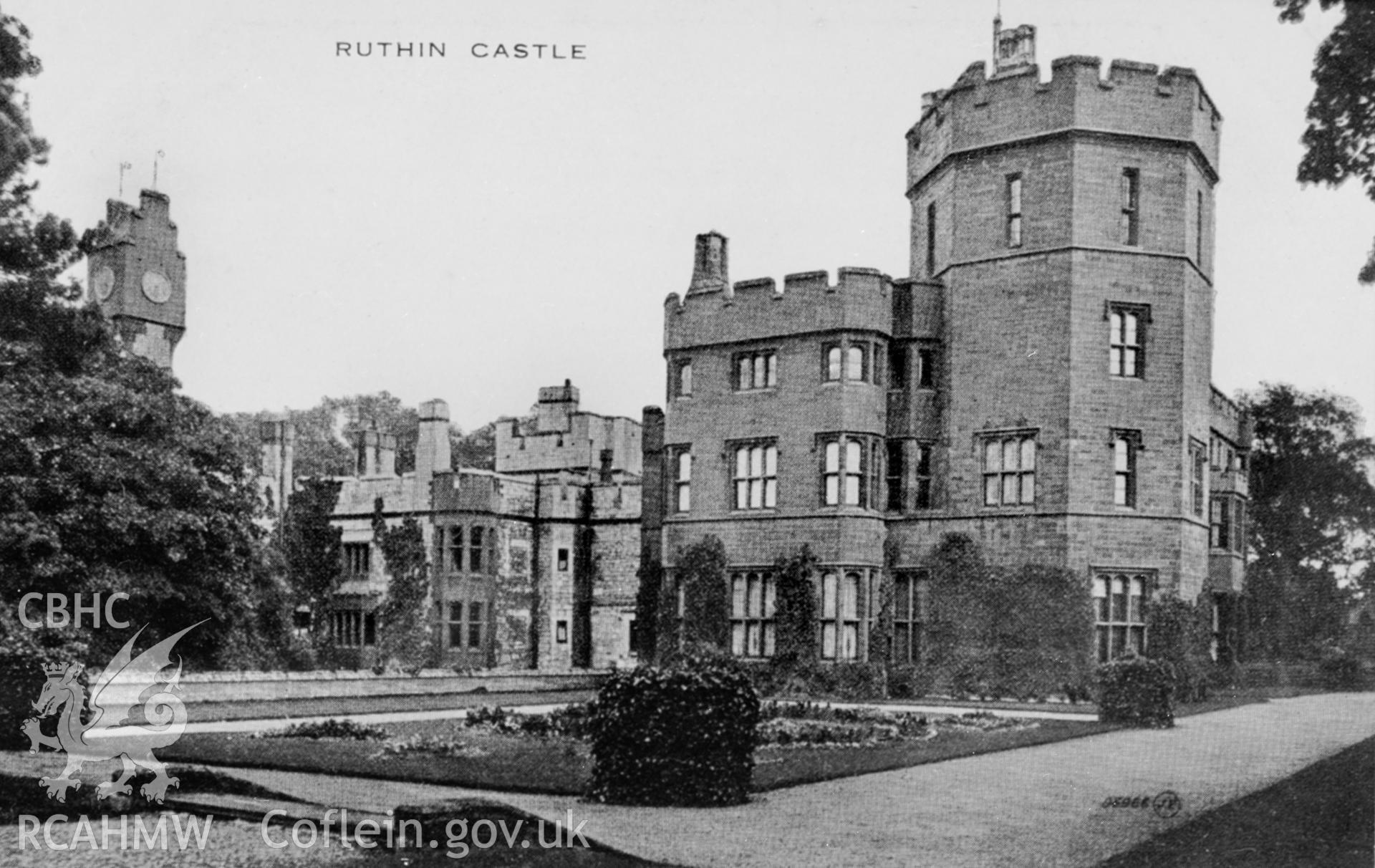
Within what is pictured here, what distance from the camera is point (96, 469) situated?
60.6 ft

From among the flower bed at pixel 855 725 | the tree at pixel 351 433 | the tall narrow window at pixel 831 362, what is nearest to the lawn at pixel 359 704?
the flower bed at pixel 855 725

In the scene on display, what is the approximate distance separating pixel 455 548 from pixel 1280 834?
26074 millimetres

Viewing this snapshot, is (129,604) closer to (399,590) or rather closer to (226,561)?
(226,561)

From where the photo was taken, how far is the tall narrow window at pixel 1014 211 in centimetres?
2455

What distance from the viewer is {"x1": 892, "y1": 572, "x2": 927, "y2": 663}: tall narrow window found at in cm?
2512

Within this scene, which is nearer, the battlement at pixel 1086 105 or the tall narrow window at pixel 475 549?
the battlement at pixel 1086 105

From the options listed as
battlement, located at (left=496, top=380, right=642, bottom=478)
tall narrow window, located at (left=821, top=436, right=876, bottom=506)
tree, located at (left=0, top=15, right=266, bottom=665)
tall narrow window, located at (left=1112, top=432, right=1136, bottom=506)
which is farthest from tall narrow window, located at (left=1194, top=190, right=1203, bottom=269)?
battlement, located at (left=496, top=380, right=642, bottom=478)

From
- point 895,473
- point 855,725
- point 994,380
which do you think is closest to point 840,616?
point 895,473

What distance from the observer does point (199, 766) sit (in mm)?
12039

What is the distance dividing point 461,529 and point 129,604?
14806 millimetres

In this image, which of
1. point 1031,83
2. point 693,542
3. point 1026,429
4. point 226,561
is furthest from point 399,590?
point 1031,83

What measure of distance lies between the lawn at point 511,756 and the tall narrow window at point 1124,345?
361 inches

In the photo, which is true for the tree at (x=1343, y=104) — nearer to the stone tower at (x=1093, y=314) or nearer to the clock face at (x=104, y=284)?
the stone tower at (x=1093, y=314)

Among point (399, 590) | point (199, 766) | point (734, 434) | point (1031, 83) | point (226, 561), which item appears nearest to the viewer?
point (199, 766)
